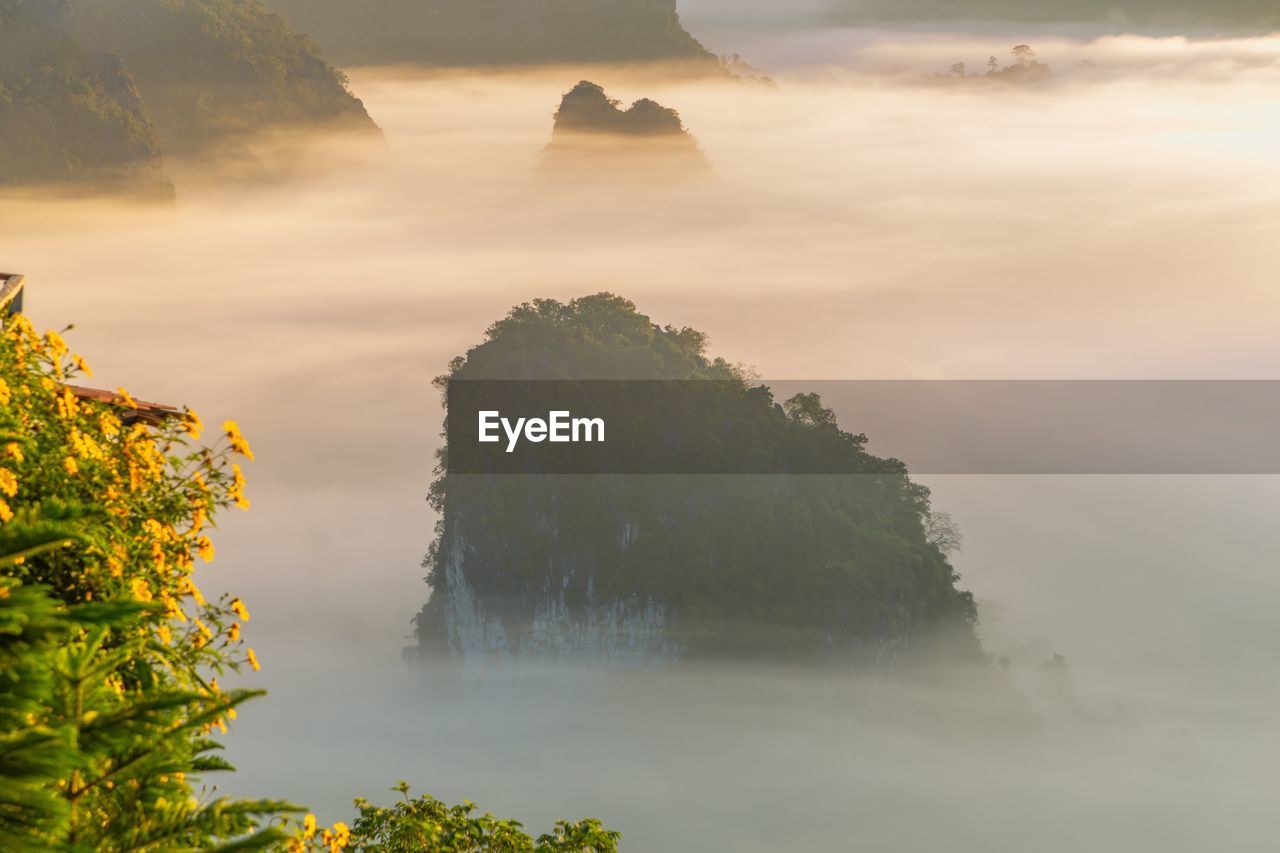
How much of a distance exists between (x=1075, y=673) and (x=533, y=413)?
291 feet

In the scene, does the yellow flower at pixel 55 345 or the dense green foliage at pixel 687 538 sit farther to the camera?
the dense green foliage at pixel 687 538

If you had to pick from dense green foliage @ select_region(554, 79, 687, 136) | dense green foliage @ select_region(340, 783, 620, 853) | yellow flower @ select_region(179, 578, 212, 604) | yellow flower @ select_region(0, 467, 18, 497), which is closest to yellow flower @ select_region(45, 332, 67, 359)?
yellow flower @ select_region(179, 578, 212, 604)

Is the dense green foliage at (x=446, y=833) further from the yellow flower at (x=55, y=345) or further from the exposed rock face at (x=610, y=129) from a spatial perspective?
the exposed rock face at (x=610, y=129)

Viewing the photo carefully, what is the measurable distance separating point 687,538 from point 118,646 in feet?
461

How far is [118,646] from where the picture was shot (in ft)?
20.5

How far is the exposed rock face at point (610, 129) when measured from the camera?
186125 millimetres

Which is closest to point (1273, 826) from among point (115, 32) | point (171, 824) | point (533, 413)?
point (533, 413)

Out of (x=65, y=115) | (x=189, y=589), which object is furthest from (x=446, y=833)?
(x=65, y=115)

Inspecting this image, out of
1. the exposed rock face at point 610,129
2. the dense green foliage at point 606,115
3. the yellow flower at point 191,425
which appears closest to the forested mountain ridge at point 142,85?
the exposed rock face at point 610,129

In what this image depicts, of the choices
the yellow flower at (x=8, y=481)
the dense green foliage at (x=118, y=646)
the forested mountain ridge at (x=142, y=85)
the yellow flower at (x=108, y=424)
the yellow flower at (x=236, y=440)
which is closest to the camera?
the dense green foliage at (x=118, y=646)

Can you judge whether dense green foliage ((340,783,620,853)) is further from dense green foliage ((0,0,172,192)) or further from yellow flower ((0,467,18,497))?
dense green foliage ((0,0,172,192))

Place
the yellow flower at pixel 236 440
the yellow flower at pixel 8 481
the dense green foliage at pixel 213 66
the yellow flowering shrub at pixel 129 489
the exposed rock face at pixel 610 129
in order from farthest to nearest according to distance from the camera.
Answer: the exposed rock face at pixel 610 129 → the dense green foliage at pixel 213 66 → the yellow flower at pixel 236 440 → the yellow flowering shrub at pixel 129 489 → the yellow flower at pixel 8 481

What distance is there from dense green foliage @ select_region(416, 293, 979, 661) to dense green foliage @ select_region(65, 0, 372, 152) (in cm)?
5145

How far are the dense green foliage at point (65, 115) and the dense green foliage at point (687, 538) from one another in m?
41.3
